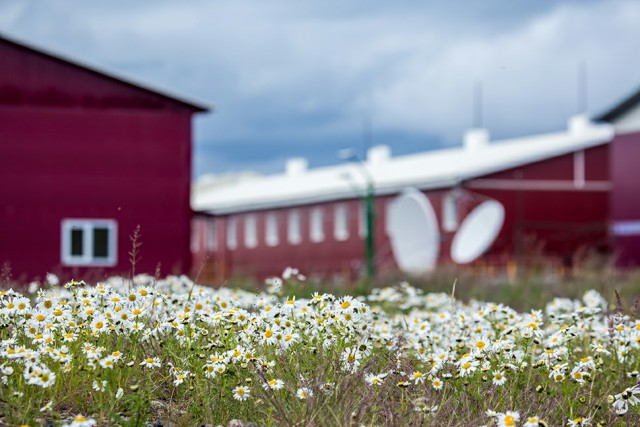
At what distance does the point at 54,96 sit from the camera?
27.3 m

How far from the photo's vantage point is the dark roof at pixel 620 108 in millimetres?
38875

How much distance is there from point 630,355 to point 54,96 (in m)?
21.3

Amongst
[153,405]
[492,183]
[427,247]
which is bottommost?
[153,405]

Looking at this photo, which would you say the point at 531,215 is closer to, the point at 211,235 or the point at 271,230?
the point at 271,230

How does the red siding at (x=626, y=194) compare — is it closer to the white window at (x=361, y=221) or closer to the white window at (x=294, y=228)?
the white window at (x=361, y=221)

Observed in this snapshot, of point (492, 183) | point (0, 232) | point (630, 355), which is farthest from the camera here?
point (492, 183)

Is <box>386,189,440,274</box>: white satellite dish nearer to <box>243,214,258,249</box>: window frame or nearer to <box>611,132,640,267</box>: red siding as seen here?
<box>611,132,640,267</box>: red siding

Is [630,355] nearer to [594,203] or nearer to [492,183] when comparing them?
[492,183]

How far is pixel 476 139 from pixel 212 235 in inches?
527

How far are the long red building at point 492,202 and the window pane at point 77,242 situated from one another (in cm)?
880

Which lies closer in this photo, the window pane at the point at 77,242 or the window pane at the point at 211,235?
the window pane at the point at 77,242

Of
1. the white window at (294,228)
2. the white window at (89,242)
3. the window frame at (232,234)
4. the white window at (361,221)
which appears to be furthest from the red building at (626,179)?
the white window at (89,242)

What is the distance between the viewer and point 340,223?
44875mm

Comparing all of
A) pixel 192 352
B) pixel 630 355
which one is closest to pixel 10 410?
pixel 192 352
